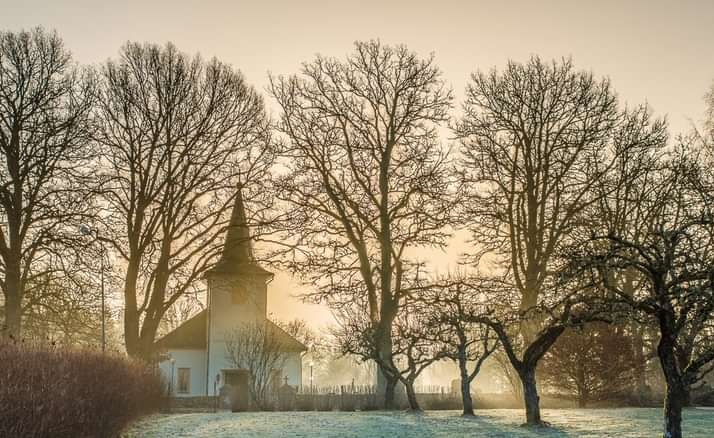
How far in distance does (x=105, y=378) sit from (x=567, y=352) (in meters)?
17.5

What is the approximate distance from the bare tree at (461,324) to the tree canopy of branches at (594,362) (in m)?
3.14

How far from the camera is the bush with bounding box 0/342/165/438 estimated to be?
951 cm

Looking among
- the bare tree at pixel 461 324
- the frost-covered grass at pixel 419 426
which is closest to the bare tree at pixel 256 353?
the bare tree at pixel 461 324

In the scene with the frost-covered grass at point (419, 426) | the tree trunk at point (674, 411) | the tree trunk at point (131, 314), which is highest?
the tree trunk at point (131, 314)

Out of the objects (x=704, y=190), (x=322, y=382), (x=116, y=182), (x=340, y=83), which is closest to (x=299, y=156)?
(x=340, y=83)

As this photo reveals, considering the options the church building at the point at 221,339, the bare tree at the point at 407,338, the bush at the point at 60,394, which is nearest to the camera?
the bush at the point at 60,394

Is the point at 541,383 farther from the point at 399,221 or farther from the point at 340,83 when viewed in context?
the point at 340,83

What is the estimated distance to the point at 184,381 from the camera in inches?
1804

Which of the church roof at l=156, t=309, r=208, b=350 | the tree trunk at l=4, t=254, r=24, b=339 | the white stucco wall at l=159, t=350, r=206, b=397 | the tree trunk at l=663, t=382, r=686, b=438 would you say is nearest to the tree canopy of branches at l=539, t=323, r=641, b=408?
the tree trunk at l=663, t=382, r=686, b=438

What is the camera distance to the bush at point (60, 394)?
374 inches

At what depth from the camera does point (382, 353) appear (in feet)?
88.2

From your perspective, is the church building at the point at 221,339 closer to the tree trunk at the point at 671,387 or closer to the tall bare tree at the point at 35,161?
the tall bare tree at the point at 35,161

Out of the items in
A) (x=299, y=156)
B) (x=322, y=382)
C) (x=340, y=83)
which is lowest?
(x=322, y=382)

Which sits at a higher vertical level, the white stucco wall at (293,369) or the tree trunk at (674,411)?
the white stucco wall at (293,369)
